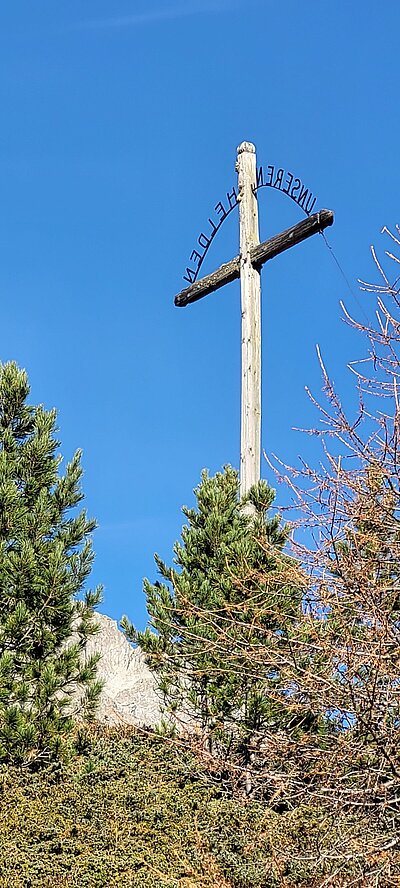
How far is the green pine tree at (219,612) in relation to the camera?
697 centimetres

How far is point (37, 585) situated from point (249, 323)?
323 centimetres

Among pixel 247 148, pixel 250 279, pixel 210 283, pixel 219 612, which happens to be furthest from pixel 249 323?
pixel 219 612

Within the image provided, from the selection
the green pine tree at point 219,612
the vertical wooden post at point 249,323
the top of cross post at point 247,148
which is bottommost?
the green pine tree at point 219,612

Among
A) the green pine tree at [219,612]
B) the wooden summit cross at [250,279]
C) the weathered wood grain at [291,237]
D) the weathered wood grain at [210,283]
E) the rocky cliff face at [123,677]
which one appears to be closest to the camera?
the green pine tree at [219,612]

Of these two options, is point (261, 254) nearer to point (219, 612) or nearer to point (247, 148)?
point (247, 148)

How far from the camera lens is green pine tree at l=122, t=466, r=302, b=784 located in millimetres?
6973

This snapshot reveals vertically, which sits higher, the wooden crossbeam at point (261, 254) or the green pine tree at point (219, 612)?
the wooden crossbeam at point (261, 254)

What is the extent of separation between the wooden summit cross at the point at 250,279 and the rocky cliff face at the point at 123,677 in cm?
398

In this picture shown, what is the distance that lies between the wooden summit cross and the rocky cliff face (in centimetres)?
398

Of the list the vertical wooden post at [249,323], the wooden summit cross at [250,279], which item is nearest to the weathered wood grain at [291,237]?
the wooden summit cross at [250,279]

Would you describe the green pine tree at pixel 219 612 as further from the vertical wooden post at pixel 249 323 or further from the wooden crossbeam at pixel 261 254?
the wooden crossbeam at pixel 261 254

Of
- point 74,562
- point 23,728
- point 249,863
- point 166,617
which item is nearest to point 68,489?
point 74,562

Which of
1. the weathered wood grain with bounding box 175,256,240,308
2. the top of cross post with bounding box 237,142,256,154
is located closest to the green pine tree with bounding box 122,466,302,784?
the weathered wood grain with bounding box 175,256,240,308

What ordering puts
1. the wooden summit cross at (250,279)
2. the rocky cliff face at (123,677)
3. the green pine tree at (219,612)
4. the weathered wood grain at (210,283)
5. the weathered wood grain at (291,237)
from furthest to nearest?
1. the rocky cliff face at (123,677)
2. the weathered wood grain at (210,283)
3. the wooden summit cross at (250,279)
4. the weathered wood grain at (291,237)
5. the green pine tree at (219,612)
